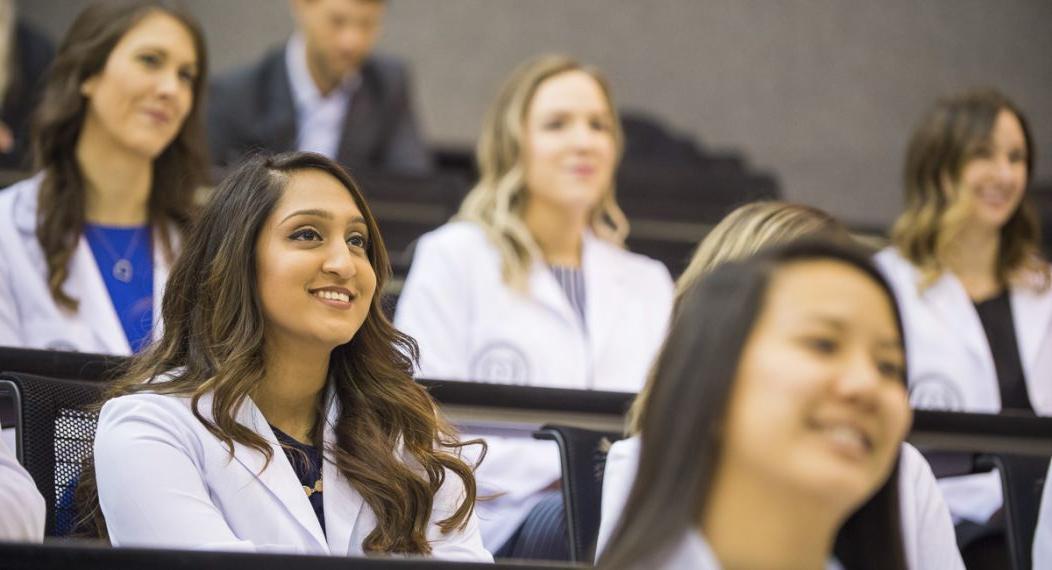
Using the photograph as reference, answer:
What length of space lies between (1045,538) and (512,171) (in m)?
1.65

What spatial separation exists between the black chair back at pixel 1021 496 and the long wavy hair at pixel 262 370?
912mm

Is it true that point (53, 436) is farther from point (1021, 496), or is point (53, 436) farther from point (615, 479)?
point (1021, 496)

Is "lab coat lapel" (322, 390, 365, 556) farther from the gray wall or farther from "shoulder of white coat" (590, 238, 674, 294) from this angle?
the gray wall

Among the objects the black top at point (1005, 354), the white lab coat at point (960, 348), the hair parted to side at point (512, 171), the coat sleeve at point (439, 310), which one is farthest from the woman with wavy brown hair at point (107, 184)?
the black top at point (1005, 354)

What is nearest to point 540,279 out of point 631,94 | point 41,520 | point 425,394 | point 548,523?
point 548,523

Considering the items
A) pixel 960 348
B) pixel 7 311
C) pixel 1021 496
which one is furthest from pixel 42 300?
pixel 960 348

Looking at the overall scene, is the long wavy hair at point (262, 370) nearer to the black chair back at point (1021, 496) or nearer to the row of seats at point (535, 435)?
the row of seats at point (535, 435)

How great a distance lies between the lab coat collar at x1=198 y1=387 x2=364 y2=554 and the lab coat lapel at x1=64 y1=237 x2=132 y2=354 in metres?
0.86

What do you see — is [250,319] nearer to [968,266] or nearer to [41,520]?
[41,520]

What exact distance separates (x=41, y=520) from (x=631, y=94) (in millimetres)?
5070

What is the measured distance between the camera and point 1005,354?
321 centimetres

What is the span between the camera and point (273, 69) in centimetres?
442

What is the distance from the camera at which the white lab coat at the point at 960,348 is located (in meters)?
3.14

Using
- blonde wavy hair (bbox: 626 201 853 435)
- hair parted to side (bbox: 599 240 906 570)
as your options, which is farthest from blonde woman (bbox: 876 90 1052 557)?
hair parted to side (bbox: 599 240 906 570)
